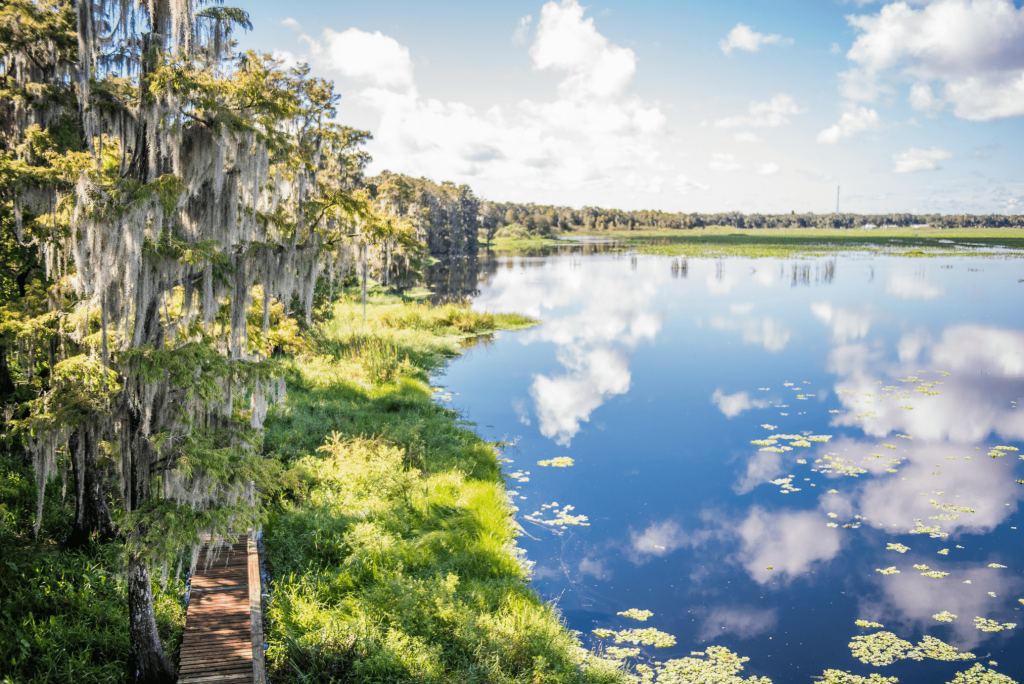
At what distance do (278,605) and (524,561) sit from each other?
471cm

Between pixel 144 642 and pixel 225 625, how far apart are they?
121cm

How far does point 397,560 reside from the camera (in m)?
A: 10.0

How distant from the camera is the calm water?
10133mm

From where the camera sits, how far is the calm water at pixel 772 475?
1013 cm

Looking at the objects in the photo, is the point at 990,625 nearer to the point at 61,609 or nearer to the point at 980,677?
the point at 980,677

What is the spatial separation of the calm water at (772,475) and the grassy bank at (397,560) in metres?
1.18

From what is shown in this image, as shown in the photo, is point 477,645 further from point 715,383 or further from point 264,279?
point 715,383

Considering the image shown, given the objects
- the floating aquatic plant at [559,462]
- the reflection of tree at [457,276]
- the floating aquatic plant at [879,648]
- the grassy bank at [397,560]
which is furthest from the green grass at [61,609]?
the reflection of tree at [457,276]

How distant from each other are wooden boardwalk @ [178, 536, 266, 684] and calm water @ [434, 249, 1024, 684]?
5012 mm

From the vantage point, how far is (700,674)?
861 cm

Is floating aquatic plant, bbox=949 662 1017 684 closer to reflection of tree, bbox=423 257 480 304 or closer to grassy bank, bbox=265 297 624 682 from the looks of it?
grassy bank, bbox=265 297 624 682

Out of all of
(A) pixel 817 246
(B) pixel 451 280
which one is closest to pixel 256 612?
(B) pixel 451 280

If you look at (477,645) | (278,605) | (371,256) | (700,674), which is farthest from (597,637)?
(371,256)

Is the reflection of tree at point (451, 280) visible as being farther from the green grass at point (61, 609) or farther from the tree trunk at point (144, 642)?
the tree trunk at point (144, 642)
